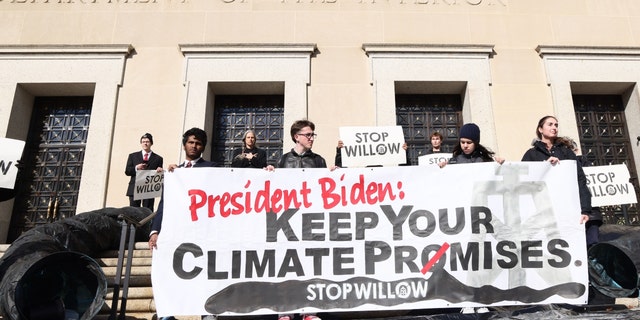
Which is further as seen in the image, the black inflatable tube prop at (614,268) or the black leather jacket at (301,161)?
the black leather jacket at (301,161)

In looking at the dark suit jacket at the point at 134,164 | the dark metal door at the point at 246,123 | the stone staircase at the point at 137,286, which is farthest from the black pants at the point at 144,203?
the stone staircase at the point at 137,286

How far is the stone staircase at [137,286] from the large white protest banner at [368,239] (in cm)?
109

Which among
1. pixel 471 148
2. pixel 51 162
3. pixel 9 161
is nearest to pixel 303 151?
pixel 471 148

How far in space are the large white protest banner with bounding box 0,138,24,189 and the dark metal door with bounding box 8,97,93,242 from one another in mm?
4221

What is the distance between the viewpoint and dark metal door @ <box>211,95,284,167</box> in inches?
421

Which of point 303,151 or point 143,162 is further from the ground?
point 143,162

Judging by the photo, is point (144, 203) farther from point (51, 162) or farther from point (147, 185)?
point (51, 162)

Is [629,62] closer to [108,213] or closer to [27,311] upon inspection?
[108,213]

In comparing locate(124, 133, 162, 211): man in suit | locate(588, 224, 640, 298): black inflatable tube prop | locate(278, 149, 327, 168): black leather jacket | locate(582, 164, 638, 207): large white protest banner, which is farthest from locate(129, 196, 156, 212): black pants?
locate(582, 164, 638, 207): large white protest banner

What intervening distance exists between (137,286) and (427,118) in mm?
7390

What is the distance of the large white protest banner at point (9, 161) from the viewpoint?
616 cm

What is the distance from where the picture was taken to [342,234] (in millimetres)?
4633

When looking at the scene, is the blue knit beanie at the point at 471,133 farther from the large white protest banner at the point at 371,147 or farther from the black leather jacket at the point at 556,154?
the large white protest banner at the point at 371,147

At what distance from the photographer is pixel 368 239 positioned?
462 cm
